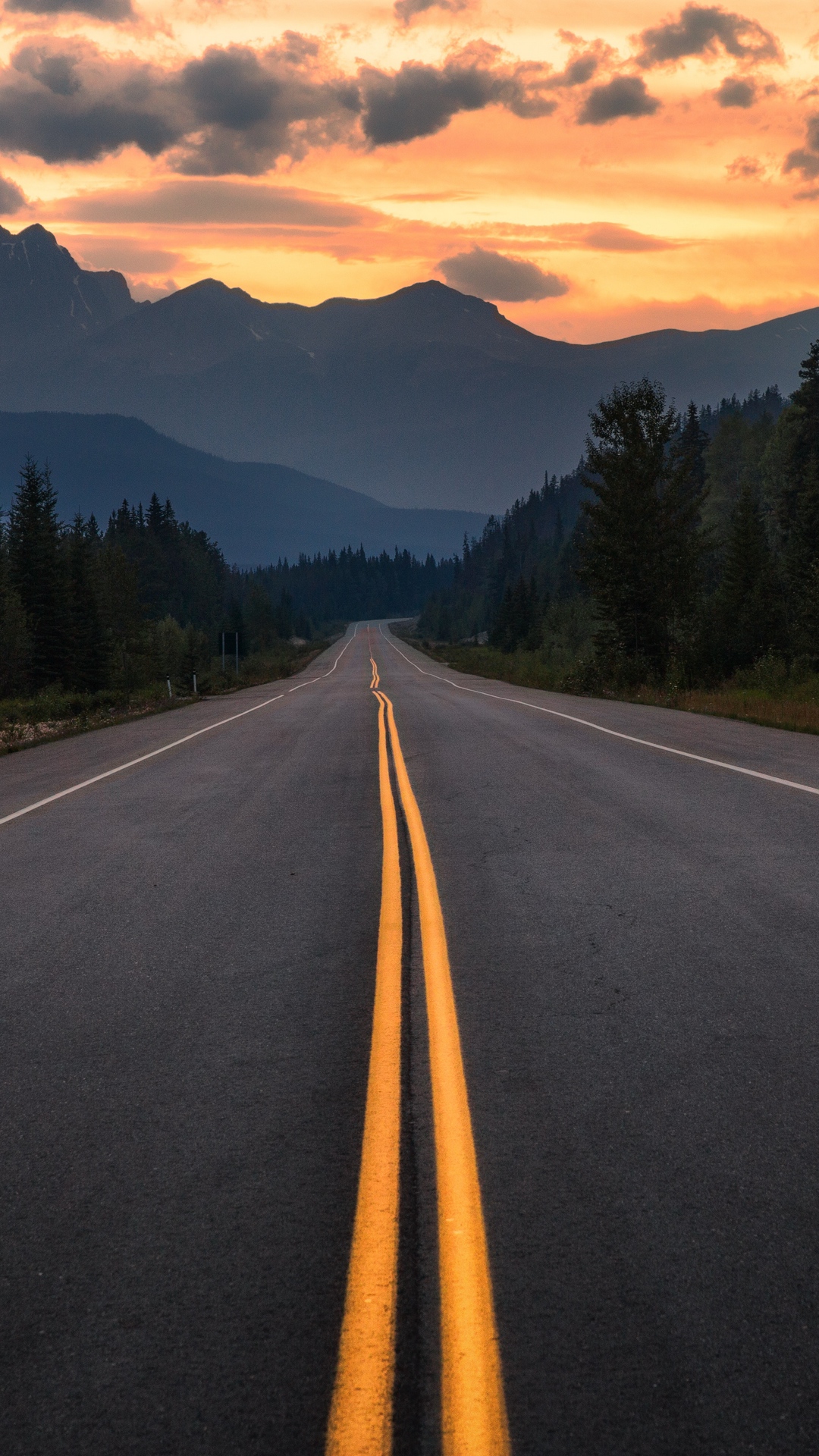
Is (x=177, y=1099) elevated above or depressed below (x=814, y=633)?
below

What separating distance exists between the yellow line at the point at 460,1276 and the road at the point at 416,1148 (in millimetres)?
10

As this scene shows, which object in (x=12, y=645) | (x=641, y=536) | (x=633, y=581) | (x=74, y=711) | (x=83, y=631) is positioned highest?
(x=641, y=536)

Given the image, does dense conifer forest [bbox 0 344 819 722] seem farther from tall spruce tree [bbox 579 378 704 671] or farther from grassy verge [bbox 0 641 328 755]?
grassy verge [bbox 0 641 328 755]

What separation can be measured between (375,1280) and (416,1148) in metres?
0.70

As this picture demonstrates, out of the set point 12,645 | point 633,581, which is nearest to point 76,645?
point 12,645

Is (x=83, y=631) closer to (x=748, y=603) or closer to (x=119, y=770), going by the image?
(x=748, y=603)

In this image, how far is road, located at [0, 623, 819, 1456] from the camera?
2.25m

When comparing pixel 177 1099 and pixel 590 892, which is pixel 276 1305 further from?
pixel 590 892

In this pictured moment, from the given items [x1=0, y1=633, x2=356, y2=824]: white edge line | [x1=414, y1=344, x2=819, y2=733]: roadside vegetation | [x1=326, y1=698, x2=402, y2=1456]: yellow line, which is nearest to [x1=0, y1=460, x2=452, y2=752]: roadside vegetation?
[x1=0, y1=633, x2=356, y2=824]: white edge line

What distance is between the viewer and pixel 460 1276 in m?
2.63

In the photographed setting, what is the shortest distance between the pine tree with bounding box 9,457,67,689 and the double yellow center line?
166 feet

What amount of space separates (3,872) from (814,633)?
87.7ft

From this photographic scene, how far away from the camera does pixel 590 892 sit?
21.0ft

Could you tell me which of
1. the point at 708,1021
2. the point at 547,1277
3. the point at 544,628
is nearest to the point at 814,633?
the point at 708,1021
